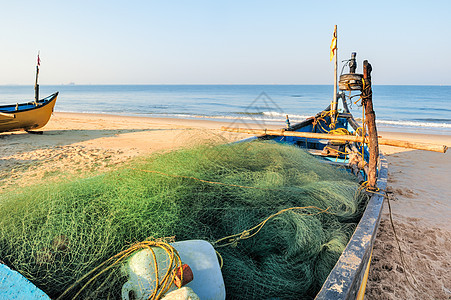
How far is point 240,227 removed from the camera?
2371 millimetres

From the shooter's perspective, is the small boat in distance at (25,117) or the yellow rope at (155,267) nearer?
the yellow rope at (155,267)

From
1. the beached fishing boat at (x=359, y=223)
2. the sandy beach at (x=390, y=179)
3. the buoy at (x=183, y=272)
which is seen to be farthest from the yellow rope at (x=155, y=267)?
the sandy beach at (x=390, y=179)

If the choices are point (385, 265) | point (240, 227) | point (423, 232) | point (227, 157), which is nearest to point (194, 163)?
point (227, 157)

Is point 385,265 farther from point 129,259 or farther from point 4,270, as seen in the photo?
point 4,270

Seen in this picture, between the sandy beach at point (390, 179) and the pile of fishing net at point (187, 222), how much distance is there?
2.88 ft

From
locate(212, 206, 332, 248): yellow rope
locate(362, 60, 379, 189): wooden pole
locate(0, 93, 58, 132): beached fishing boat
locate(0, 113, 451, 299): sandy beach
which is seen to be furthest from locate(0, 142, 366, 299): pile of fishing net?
locate(0, 93, 58, 132): beached fishing boat

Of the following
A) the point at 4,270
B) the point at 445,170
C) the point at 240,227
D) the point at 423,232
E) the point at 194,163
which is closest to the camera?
the point at 4,270

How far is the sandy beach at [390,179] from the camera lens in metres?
3.08

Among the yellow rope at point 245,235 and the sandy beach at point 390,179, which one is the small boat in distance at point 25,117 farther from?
the yellow rope at point 245,235

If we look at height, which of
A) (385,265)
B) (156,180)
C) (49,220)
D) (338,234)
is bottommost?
(385,265)

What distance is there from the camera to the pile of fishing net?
73.6 inches

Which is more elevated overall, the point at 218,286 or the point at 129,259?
the point at 129,259

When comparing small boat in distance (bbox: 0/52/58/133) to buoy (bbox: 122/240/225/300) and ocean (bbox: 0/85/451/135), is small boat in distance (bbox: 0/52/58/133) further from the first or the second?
buoy (bbox: 122/240/225/300)

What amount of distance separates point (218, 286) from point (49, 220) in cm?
138
